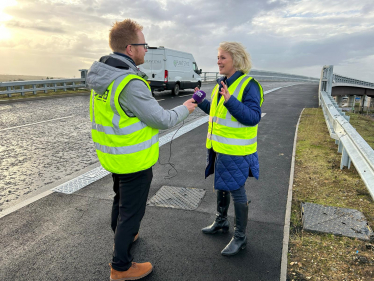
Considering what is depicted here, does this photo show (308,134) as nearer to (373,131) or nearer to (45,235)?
(373,131)

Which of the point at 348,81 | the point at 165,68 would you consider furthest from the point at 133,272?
the point at 348,81

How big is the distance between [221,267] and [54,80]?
1785 centimetres

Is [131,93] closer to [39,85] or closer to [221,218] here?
[221,218]

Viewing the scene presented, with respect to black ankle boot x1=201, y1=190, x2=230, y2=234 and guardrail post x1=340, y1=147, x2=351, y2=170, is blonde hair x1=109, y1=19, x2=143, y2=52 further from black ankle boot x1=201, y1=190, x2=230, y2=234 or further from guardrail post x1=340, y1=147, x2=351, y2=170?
guardrail post x1=340, y1=147, x2=351, y2=170

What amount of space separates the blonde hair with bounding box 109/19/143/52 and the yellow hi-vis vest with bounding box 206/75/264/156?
103 centimetres

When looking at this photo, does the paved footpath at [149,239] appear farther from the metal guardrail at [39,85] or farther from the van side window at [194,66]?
the van side window at [194,66]

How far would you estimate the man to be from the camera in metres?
2.19

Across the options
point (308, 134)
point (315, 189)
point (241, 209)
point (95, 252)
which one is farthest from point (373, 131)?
point (95, 252)

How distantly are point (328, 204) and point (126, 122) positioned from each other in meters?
3.01

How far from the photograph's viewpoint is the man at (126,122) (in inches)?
86.3

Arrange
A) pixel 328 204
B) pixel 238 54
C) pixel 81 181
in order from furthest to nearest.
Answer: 1. pixel 81 181
2. pixel 328 204
3. pixel 238 54

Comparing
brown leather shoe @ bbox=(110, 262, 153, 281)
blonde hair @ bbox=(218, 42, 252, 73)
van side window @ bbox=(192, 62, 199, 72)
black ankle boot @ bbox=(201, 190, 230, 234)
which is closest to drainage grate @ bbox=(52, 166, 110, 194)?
brown leather shoe @ bbox=(110, 262, 153, 281)

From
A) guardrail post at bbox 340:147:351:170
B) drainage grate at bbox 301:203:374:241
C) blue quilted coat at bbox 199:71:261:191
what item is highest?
blue quilted coat at bbox 199:71:261:191

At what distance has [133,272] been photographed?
258 centimetres
